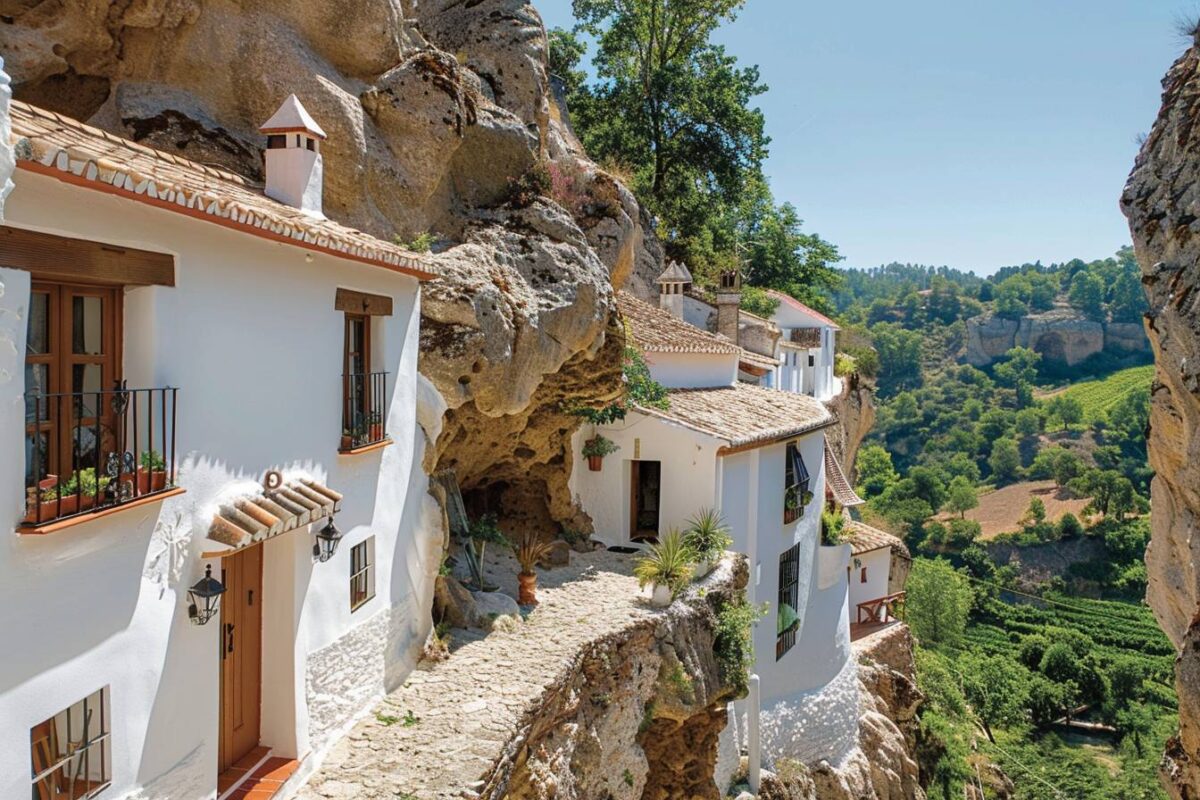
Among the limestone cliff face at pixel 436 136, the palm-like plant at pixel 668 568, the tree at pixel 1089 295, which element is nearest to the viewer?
the limestone cliff face at pixel 436 136

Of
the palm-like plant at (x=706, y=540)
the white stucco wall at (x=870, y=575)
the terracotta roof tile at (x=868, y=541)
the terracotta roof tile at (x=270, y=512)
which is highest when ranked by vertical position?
the terracotta roof tile at (x=270, y=512)

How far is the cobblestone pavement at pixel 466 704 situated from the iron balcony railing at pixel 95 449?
3.76 metres

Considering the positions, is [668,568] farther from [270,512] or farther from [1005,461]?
[1005,461]

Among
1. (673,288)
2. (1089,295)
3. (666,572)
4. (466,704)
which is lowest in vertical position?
(466,704)

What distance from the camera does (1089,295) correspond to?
511 ft

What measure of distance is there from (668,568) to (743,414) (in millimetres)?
5597

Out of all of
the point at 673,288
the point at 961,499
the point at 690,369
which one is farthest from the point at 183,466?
the point at 961,499

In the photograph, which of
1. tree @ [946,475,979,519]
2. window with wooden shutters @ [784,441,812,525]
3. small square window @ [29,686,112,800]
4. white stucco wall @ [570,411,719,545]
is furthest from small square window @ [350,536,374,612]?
tree @ [946,475,979,519]

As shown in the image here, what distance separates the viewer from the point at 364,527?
922 centimetres

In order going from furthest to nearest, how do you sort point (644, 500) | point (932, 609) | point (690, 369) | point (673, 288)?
point (932, 609) < point (673, 288) < point (690, 369) < point (644, 500)

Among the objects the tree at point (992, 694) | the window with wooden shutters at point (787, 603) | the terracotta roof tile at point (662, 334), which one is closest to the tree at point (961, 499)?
the tree at point (992, 694)

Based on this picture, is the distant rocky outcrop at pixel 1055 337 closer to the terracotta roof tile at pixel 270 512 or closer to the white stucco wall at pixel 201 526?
the white stucco wall at pixel 201 526

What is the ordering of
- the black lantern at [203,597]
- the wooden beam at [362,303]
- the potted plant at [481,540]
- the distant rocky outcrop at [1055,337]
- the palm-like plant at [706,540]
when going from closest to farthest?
the black lantern at [203,597] → the wooden beam at [362,303] → the potted plant at [481,540] → the palm-like plant at [706,540] → the distant rocky outcrop at [1055,337]

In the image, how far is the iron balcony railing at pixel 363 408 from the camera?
8781 mm
